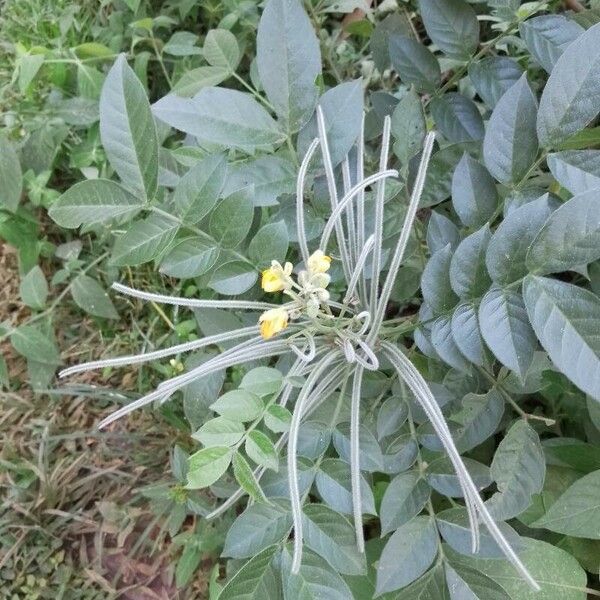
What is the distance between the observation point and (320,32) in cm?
120

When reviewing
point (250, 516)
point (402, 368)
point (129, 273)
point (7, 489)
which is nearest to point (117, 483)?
point (7, 489)

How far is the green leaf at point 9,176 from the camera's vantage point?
4.19 ft

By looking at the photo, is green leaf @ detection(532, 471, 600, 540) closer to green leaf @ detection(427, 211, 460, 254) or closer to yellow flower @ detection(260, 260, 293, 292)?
green leaf @ detection(427, 211, 460, 254)

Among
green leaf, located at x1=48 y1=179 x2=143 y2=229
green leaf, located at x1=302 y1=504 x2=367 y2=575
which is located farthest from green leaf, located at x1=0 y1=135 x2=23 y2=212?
green leaf, located at x1=302 y1=504 x2=367 y2=575

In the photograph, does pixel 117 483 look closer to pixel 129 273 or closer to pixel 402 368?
pixel 129 273

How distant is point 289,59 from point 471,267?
32 centimetres

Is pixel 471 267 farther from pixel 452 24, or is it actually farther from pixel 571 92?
pixel 452 24

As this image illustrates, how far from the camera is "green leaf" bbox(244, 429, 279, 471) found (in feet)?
2.00

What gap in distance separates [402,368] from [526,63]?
622 millimetres

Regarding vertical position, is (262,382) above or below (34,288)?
above

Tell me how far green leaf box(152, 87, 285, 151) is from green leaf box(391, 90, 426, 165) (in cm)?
15

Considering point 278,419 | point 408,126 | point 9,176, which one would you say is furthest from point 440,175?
point 9,176

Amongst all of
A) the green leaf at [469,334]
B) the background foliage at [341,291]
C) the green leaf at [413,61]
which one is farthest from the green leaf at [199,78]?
the green leaf at [469,334]

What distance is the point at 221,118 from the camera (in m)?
0.76
